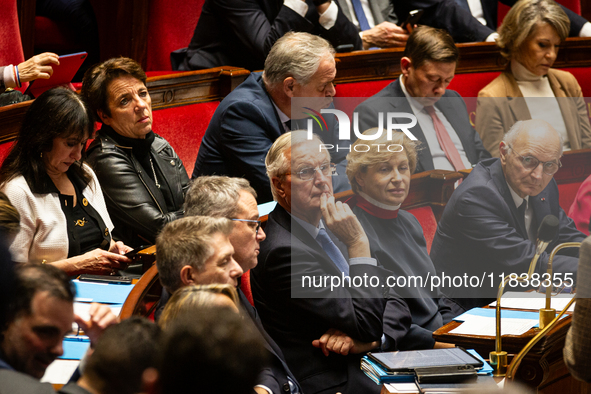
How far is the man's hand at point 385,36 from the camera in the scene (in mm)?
3049

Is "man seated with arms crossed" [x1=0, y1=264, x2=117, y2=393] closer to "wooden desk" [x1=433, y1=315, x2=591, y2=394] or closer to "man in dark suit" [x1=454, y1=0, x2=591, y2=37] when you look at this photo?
"wooden desk" [x1=433, y1=315, x2=591, y2=394]

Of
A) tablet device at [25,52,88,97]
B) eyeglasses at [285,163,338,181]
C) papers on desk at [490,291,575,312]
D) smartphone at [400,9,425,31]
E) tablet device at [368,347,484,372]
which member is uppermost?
smartphone at [400,9,425,31]

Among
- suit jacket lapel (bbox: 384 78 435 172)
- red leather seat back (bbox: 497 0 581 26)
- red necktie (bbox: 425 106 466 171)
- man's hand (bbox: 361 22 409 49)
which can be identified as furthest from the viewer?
red leather seat back (bbox: 497 0 581 26)

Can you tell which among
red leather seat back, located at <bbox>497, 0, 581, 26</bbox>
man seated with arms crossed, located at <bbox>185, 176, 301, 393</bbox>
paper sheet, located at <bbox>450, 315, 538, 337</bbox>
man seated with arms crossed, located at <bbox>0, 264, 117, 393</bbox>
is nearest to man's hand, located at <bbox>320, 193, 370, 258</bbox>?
man seated with arms crossed, located at <bbox>185, 176, 301, 393</bbox>

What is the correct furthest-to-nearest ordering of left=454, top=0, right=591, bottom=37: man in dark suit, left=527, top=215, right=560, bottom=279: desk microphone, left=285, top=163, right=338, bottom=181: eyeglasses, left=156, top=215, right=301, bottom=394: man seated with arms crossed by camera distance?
left=454, top=0, right=591, bottom=37: man in dark suit < left=527, top=215, right=560, bottom=279: desk microphone < left=285, top=163, right=338, bottom=181: eyeglasses < left=156, top=215, right=301, bottom=394: man seated with arms crossed

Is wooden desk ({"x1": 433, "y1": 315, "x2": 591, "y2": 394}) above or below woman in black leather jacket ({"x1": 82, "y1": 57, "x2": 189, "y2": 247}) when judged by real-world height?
below

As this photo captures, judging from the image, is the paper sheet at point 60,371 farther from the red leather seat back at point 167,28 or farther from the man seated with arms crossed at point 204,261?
the red leather seat back at point 167,28

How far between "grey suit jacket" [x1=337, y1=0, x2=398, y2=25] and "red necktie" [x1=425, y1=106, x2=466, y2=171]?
778 millimetres

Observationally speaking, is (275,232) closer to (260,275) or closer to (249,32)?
(260,275)

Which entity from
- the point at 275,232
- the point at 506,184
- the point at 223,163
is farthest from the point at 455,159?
the point at 275,232

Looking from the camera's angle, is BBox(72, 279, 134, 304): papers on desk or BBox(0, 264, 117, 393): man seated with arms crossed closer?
BBox(0, 264, 117, 393): man seated with arms crossed

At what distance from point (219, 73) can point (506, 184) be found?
1211 millimetres

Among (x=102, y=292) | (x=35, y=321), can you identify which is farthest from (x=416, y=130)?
(x=35, y=321)

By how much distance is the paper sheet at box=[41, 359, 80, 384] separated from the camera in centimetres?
109
